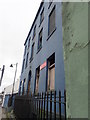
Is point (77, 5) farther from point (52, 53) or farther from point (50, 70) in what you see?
point (50, 70)

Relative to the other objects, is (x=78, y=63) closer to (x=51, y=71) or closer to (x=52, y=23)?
(x=51, y=71)

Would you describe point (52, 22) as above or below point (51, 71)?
above

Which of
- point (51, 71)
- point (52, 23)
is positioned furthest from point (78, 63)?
point (52, 23)

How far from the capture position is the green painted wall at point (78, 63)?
1.20 metres

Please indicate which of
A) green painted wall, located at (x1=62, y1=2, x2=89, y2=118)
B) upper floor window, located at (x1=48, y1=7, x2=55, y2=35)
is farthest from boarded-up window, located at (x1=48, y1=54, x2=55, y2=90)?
green painted wall, located at (x1=62, y1=2, x2=89, y2=118)

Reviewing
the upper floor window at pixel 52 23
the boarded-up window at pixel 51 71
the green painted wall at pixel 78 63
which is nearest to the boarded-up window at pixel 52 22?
the upper floor window at pixel 52 23

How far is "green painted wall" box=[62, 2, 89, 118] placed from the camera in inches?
47.1

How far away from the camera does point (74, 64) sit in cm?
144

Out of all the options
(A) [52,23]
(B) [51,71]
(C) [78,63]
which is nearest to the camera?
(C) [78,63]

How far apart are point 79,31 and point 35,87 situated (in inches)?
290

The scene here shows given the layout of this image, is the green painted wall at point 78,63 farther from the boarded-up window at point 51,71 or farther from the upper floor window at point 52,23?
the upper floor window at point 52,23

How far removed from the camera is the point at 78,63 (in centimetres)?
136

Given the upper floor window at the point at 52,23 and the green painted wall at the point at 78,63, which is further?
the upper floor window at the point at 52,23

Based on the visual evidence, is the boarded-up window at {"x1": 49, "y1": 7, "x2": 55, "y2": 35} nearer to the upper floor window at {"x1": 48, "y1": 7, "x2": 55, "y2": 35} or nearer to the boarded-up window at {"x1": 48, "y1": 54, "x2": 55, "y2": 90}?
the upper floor window at {"x1": 48, "y1": 7, "x2": 55, "y2": 35}
